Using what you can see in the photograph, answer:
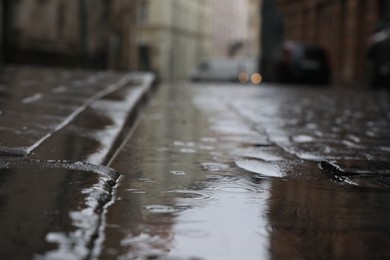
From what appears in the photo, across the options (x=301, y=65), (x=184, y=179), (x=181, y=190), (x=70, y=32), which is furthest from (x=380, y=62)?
(x=181, y=190)

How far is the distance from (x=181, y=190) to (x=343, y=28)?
2623 centimetres

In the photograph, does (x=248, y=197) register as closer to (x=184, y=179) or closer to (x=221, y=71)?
(x=184, y=179)

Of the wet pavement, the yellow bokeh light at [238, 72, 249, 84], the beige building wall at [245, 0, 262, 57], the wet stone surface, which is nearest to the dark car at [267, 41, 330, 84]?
the yellow bokeh light at [238, 72, 249, 84]

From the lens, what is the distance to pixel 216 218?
2270mm

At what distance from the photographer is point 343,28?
27984mm

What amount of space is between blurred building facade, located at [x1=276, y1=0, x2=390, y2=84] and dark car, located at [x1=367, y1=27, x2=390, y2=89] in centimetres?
438

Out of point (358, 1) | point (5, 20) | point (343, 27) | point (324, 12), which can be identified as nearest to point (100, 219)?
point (5, 20)

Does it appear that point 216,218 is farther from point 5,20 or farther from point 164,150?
point 5,20

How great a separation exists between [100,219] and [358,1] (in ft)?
81.2

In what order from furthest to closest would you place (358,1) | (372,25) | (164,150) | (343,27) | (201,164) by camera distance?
(343,27) < (358,1) < (372,25) < (164,150) < (201,164)

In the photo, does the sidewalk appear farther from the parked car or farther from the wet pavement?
the parked car

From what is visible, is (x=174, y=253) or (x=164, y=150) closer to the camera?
(x=174, y=253)

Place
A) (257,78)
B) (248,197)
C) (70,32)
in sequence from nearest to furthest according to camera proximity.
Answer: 1. (248,197)
2. (70,32)
3. (257,78)

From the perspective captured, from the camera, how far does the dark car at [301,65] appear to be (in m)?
24.1
